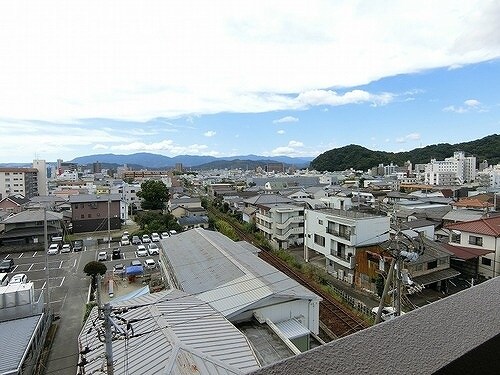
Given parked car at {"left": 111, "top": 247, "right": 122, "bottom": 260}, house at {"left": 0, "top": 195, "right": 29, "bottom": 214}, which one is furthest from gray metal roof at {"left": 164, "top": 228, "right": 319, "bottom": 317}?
house at {"left": 0, "top": 195, "right": 29, "bottom": 214}

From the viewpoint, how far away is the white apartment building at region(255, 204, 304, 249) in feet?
65.4

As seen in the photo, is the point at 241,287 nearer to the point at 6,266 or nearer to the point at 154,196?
the point at 6,266

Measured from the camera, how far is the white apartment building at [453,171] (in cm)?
4984

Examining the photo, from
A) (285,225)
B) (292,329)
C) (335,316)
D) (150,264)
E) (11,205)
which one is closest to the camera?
(292,329)

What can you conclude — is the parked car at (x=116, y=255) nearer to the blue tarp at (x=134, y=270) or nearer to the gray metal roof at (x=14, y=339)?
the blue tarp at (x=134, y=270)

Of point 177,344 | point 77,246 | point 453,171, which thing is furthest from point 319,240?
point 453,171

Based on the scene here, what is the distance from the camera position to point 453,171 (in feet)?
174

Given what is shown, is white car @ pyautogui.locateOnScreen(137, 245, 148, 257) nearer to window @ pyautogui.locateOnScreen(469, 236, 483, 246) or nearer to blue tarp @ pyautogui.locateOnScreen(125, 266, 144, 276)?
blue tarp @ pyautogui.locateOnScreen(125, 266, 144, 276)

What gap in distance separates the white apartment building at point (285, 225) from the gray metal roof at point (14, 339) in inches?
512

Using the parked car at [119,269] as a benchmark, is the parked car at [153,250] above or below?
above

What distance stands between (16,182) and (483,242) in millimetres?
47604

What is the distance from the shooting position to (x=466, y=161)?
56812 millimetres

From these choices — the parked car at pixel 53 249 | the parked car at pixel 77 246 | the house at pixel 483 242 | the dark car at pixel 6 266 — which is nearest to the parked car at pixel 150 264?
the parked car at pixel 77 246

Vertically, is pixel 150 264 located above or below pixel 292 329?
below
